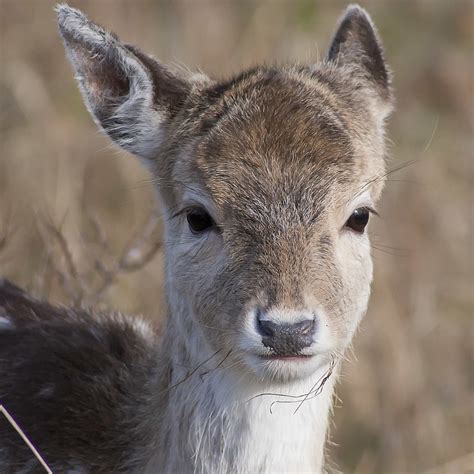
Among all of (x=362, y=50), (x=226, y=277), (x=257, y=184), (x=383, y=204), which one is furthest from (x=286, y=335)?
(x=383, y=204)

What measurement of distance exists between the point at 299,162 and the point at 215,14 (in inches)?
279

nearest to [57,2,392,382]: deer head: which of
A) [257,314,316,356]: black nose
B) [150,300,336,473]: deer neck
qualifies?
Result: [257,314,316,356]: black nose

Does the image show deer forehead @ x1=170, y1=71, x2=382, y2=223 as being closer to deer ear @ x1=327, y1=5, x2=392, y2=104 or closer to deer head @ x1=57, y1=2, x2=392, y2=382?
deer head @ x1=57, y1=2, x2=392, y2=382

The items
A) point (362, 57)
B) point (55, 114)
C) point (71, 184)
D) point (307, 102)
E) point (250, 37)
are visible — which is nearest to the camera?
point (307, 102)

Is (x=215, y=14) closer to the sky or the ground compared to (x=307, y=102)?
closer to the ground

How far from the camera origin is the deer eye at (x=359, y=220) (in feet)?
16.5

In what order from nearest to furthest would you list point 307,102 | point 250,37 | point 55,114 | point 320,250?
point 320,250, point 307,102, point 55,114, point 250,37

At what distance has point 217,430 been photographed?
5.07 metres

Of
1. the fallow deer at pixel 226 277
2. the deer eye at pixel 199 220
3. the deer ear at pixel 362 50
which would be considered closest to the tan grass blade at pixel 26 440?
the fallow deer at pixel 226 277

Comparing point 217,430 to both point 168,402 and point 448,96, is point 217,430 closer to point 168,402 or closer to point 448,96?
point 168,402

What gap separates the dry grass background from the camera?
8.37 metres

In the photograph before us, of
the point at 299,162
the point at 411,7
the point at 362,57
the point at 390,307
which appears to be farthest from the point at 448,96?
the point at 299,162

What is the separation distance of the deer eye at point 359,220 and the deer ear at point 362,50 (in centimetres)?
91

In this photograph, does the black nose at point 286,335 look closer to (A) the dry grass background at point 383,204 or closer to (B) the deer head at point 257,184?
(B) the deer head at point 257,184
